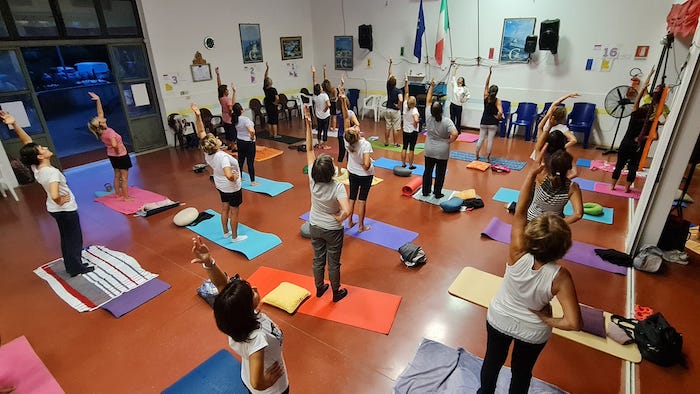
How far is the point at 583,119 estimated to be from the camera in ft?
27.8

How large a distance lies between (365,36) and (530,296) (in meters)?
10.8

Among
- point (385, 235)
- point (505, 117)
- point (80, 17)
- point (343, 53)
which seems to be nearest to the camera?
point (385, 235)

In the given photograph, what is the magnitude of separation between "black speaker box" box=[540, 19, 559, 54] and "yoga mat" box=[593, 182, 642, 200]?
3715 mm

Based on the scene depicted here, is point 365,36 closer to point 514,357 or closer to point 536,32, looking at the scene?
point 536,32

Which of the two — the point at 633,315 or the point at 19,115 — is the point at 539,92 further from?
the point at 19,115

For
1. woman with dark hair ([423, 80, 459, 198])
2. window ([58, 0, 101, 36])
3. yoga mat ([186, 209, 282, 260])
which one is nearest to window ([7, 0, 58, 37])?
window ([58, 0, 101, 36])

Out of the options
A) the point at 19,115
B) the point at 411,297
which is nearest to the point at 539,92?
the point at 411,297

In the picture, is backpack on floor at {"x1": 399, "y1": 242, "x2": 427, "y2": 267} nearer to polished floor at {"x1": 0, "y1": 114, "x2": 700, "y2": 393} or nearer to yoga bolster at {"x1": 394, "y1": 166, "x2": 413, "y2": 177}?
polished floor at {"x1": 0, "y1": 114, "x2": 700, "y2": 393}

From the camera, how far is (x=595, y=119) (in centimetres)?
851

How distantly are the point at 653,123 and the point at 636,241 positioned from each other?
2489mm

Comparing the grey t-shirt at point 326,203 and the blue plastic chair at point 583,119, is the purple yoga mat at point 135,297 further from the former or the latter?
the blue plastic chair at point 583,119

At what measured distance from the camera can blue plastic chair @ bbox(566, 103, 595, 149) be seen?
8.38 m

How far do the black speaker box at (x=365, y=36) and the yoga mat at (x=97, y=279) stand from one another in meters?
9.26

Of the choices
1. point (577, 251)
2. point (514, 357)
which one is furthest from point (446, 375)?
point (577, 251)
